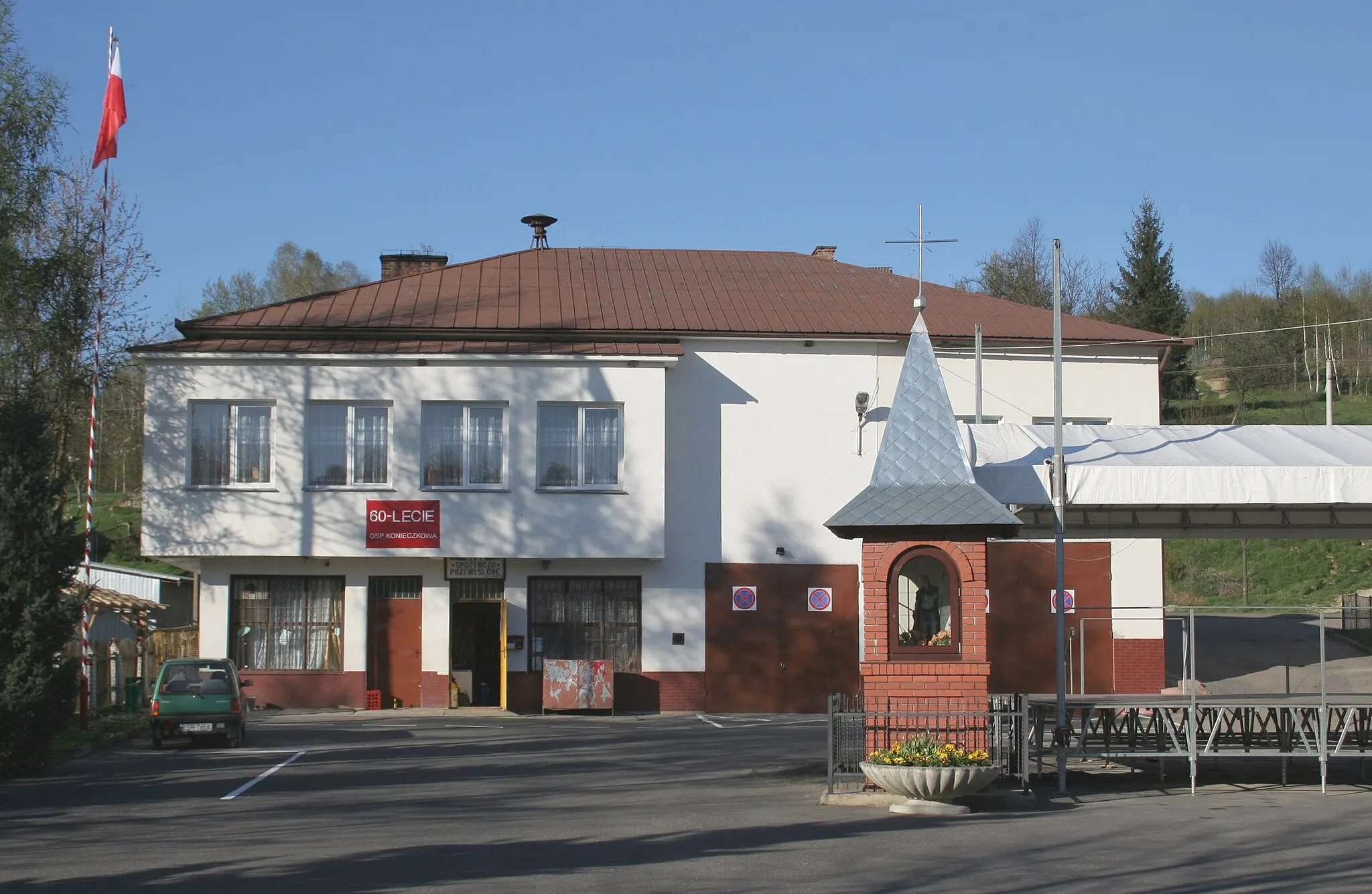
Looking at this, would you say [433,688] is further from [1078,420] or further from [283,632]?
[1078,420]

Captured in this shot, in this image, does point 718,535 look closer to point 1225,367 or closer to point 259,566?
point 259,566

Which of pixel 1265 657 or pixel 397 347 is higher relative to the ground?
pixel 397 347

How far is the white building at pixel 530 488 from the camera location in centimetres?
2917

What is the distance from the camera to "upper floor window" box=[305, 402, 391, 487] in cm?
2938

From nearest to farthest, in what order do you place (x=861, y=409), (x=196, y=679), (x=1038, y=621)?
(x=196, y=679) < (x=861, y=409) < (x=1038, y=621)

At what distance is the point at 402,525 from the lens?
95.1ft

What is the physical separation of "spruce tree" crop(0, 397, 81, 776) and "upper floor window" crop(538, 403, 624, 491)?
38.4 feet

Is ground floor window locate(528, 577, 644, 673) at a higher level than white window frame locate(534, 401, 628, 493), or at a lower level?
lower

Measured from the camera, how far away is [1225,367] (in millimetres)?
77438

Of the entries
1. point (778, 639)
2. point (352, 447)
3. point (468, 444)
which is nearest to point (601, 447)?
point (468, 444)

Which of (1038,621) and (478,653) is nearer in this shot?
(478,653)

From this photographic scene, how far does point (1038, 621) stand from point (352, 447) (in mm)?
15331

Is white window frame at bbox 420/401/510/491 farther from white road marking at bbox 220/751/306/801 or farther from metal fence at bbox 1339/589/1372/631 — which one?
metal fence at bbox 1339/589/1372/631

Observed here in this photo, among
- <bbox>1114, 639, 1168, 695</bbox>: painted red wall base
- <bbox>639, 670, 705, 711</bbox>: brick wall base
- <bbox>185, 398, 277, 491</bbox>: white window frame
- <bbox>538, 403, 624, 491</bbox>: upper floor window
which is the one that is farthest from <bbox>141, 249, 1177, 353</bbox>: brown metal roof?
<bbox>639, 670, 705, 711</bbox>: brick wall base
